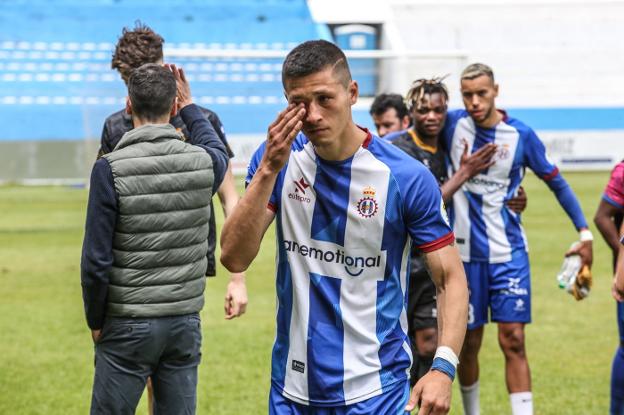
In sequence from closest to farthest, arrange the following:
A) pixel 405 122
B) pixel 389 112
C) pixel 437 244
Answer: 1. pixel 437 244
2. pixel 389 112
3. pixel 405 122

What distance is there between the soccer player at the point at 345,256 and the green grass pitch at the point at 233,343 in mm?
3513

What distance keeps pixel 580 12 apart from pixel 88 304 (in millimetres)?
42505

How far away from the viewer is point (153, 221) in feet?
14.3

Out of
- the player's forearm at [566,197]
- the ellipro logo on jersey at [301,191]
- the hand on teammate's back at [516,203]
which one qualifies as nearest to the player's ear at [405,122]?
the hand on teammate's back at [516,203]

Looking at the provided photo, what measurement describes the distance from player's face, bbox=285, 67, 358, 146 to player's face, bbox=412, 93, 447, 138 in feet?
9.87

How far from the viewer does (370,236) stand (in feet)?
11.7

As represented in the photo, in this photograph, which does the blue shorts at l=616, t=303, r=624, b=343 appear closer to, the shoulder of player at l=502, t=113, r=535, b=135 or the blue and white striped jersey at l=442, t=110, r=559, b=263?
the blue and white striped jersey at l=442, t=110, r=559, b=263

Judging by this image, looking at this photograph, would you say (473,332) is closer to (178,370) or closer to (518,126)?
(518,126)

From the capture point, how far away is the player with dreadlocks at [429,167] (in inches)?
249

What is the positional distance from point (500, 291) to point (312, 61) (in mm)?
3650

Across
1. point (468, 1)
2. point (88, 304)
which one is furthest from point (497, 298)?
point (468, 1)

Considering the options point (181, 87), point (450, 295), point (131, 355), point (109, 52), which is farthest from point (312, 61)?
point (109, 52)

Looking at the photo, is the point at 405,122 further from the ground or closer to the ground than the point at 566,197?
further from the ground

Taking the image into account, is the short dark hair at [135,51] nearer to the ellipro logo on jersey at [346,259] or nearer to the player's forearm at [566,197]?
the ellipro logo on jersey at [346,259]
